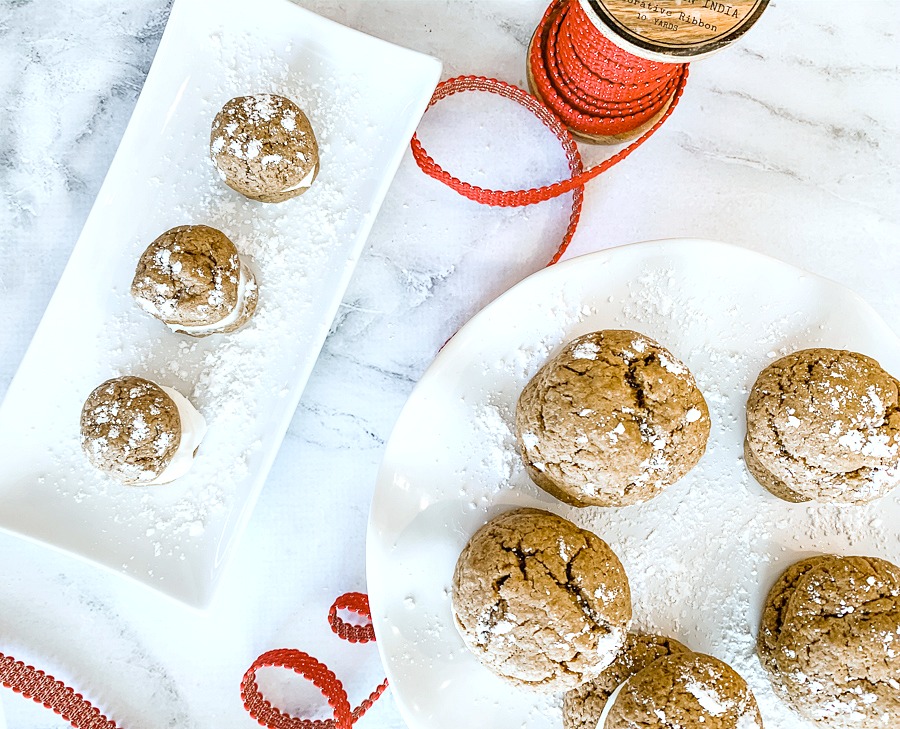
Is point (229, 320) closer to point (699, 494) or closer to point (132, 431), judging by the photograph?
point (132, 431)

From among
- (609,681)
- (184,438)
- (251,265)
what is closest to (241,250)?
(251,265)

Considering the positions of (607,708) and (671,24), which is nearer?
(671,24)

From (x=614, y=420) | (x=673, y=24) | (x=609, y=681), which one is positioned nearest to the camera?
(x=673, y=24)

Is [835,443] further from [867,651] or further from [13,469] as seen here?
[13,469]

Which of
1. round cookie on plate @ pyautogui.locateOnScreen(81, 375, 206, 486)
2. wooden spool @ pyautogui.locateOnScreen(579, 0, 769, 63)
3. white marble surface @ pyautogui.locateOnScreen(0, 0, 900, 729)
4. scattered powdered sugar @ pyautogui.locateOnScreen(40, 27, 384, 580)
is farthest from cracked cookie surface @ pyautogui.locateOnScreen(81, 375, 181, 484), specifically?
wooden spool @ pyautogui.locateOnScreen(579, 0, 769, 63)

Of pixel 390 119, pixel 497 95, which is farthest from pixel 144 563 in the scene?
pixel 497 95

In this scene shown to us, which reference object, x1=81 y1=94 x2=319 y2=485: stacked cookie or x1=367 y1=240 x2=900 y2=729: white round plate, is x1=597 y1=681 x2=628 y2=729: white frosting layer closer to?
x1=367 y1=240 x2=900 y2=729: white round plate

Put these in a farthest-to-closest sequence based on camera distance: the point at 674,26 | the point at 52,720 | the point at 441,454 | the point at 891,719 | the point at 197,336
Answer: the point at 52,720 → the point at 197,336 → the point at 441,454 → the point at 891,719 → the point at 674,26
